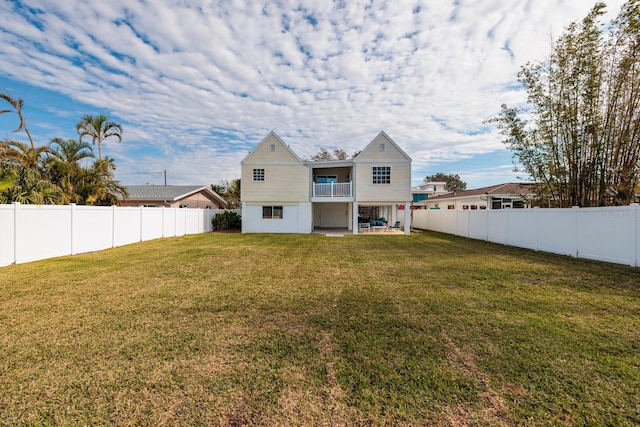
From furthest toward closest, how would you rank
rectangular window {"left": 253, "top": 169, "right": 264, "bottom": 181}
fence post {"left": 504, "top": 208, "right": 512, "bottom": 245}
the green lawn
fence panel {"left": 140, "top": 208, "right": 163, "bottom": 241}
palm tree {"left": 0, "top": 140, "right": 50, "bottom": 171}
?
rectangular window {"left": 253, "top": 169, "right": 264, "bottom": 181}, fence panel {"left": 140, "top": 208, "right": 163, "bottom": 241}, fence post {"left": 504, "top": 208, "right": 512, "bottom": 245}, palm tree {"left": 0, "top": 140, "right": 50, "bottom": 171}, the green lawn

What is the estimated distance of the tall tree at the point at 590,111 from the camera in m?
8.82

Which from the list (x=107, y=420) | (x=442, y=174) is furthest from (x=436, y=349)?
(x=442, y=174)

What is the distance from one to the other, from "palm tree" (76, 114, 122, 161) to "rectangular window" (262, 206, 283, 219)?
9998 mm

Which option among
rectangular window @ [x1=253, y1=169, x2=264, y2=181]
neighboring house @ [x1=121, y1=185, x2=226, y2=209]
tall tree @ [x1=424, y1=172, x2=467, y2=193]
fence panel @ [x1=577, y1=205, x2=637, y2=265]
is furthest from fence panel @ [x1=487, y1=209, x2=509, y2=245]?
tall tree @ [x1=424, y1=172, x2=467, y2=193]

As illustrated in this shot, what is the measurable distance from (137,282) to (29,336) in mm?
2728

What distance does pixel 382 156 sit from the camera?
1842cm

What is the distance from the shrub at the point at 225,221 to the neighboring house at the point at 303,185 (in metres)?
2.67

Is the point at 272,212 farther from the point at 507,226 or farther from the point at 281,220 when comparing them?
the point at 507,226

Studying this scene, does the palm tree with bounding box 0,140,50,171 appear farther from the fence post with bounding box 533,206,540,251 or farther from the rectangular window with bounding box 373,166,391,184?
the fence post with bounding box 533,206,540,251

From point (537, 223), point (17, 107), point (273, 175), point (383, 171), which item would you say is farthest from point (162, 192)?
point (537, 223)

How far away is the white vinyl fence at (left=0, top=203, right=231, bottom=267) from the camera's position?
786cm

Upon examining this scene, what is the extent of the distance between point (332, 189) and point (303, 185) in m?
2.02

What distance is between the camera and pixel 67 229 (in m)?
9.70

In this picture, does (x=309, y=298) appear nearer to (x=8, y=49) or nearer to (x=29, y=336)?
(x=29, y=336)
